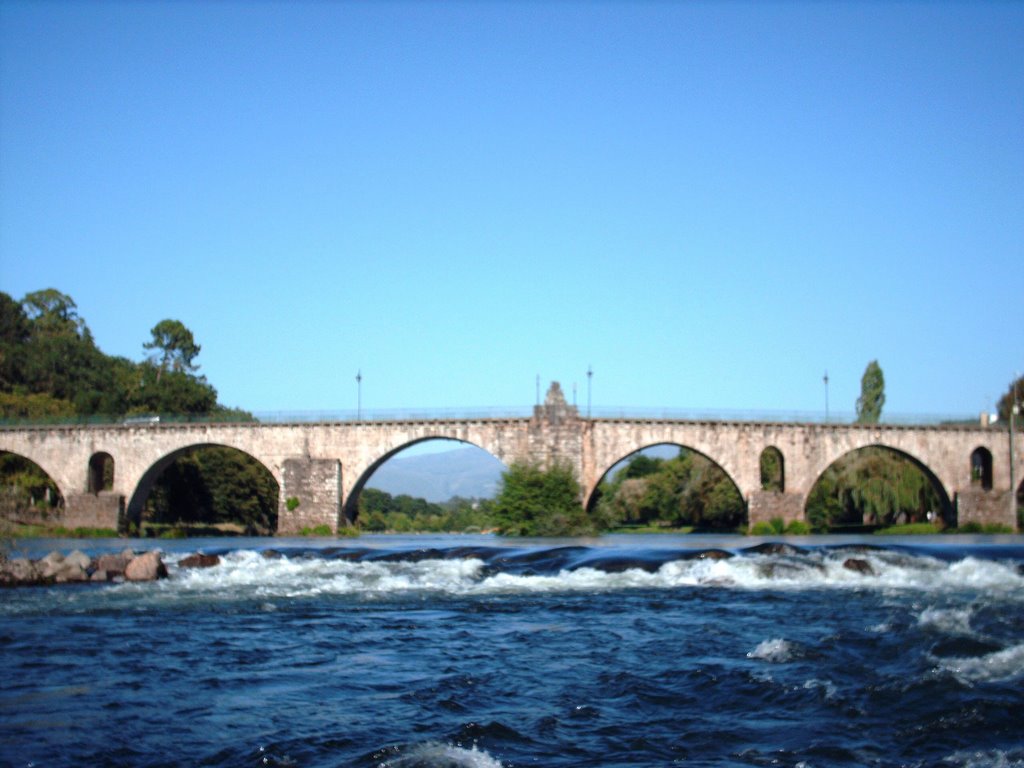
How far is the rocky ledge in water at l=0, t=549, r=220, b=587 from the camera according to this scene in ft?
63.7

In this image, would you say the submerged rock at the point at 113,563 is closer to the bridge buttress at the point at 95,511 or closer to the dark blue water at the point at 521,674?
the dark blue water at the point at 521,674

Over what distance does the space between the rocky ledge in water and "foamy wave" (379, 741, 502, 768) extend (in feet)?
48.4

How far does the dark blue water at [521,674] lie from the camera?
7156mm

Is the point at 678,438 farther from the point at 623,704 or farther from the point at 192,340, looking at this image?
the point at 192,340

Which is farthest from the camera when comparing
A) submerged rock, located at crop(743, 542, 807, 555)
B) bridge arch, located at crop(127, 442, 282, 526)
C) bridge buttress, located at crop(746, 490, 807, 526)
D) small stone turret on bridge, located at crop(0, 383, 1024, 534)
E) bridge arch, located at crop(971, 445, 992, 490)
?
bridge arch, located at crop(971, 445, 992, 490)

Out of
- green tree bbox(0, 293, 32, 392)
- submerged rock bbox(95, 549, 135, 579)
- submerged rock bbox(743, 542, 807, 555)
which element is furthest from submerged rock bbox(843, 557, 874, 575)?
green tree bbox(0, 293, 32, 392)

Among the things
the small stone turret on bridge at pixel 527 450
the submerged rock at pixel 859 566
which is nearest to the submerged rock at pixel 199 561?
the submerged rock at pixel 859 566

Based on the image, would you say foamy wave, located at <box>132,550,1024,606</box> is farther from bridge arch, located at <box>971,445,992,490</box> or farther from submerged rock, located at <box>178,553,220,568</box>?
bridge arch, located at <box>971,445,992,490</box>

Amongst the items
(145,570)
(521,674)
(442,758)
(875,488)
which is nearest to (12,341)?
(875,488)

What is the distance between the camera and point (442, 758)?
6812 millimetres

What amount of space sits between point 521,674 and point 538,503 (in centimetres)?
3582

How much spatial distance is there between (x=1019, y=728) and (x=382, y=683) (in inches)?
215

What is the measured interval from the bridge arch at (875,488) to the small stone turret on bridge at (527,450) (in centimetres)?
41

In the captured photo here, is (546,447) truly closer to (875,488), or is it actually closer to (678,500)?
(875,488)
